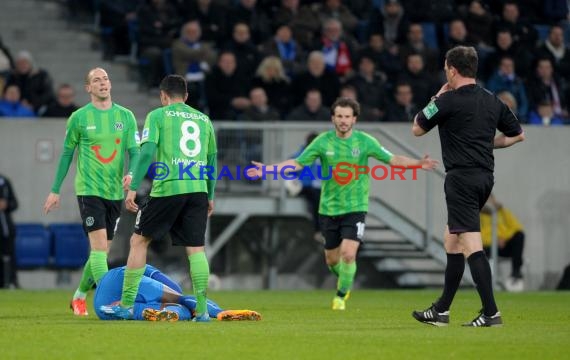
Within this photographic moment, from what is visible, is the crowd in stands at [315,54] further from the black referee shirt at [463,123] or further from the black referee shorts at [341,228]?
the black referee shirt at [463,123]

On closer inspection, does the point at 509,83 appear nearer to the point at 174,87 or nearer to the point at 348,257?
the point at 348,257

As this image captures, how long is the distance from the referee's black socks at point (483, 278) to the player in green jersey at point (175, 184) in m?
2.23

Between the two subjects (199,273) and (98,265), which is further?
(98,265)

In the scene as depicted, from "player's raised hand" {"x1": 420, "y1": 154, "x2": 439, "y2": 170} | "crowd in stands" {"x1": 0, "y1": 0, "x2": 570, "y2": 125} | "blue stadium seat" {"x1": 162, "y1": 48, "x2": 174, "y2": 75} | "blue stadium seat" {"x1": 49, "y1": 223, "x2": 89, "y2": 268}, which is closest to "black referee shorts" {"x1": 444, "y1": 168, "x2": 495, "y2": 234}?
"player's raised hand" {"x1": 420, "y1": 154, "x2": 439, "y2": 170}

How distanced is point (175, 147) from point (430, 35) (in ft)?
45.4

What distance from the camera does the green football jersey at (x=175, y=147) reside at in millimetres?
11266

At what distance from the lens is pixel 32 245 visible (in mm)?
20906

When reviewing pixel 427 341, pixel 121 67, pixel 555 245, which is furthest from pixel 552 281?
pixel 427 341

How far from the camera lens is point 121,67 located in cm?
2312

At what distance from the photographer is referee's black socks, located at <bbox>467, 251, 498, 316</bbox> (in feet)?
35.2

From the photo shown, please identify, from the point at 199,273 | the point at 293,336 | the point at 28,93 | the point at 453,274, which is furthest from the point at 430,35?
the point at 293,336

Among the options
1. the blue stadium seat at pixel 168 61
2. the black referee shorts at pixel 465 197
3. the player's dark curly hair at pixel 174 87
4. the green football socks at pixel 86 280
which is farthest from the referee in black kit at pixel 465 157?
the blue stadium seat at pixel 168 61

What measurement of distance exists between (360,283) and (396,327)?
1089cm

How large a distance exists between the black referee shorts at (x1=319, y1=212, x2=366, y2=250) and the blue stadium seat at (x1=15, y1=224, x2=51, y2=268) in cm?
687
